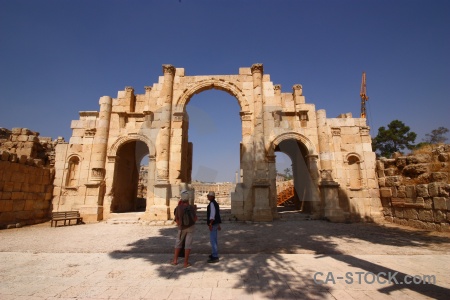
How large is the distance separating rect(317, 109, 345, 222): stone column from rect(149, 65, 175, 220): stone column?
7526 millimetres

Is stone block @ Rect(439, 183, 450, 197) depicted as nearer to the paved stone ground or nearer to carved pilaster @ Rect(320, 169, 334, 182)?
the paved stone ground

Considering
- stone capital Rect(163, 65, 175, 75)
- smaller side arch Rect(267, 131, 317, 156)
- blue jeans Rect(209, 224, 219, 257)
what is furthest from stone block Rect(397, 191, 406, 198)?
stone capital Rect(163, 65, 175, 75)

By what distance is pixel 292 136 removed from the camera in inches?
471

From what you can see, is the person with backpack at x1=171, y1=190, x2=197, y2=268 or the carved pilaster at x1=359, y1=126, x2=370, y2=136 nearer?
the person with backpack at x1=171, y1=190, x2=197, y2=268

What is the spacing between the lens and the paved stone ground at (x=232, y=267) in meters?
3.39

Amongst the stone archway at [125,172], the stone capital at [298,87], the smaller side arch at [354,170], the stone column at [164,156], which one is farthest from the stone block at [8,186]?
the smaller side arch at [354,170]

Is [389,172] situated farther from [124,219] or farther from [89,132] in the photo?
[89,132]

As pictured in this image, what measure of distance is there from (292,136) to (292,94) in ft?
8.16

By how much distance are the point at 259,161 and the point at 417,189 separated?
641 cm

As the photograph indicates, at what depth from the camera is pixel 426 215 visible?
8.55 meters

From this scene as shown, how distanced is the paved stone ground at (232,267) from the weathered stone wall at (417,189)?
1188mm

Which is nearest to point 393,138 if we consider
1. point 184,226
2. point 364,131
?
point 364,131

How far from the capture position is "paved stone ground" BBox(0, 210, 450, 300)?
339cm

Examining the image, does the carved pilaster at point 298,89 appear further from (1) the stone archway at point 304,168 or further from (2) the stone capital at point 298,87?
(1) the stone archway at point 304,168
